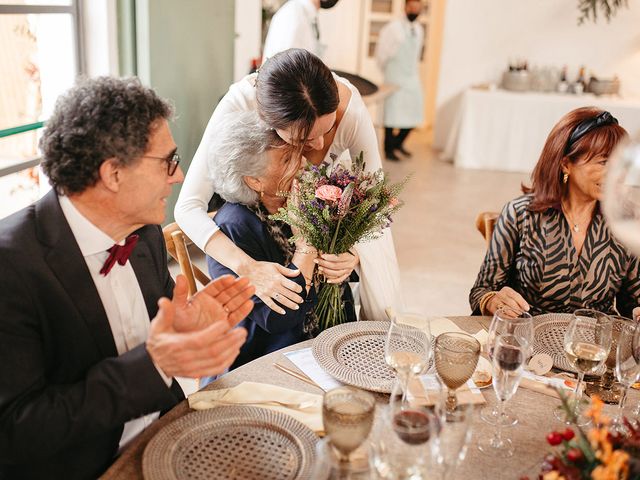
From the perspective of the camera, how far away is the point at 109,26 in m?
3.82

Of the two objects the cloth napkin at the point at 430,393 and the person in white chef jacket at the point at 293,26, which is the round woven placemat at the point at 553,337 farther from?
the person in white chef jacket at the point at 293,26

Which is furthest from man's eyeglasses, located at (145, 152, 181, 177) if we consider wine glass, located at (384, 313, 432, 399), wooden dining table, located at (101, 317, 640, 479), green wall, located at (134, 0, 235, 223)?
green wall, located at (134, 0, 235, 223)

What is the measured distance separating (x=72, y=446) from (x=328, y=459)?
66cm

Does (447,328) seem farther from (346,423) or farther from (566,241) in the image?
(346,423)

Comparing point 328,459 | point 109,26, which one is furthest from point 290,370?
point 109,26

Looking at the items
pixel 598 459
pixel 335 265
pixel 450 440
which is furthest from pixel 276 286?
pixel 598 459

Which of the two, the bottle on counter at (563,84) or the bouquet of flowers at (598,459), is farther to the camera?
the bottle on counter at (563,84)

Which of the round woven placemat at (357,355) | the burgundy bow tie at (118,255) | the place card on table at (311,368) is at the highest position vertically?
the burgundy bow tie at (118,255)

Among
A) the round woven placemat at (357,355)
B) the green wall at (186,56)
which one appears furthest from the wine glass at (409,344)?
the green wall at (186,56)

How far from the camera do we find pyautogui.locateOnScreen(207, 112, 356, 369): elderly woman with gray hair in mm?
2053

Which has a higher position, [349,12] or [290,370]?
[349,12]

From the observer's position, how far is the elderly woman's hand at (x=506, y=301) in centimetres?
212

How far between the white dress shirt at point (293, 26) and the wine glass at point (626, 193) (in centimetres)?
344

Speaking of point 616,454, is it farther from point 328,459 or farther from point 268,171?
point 268,171
